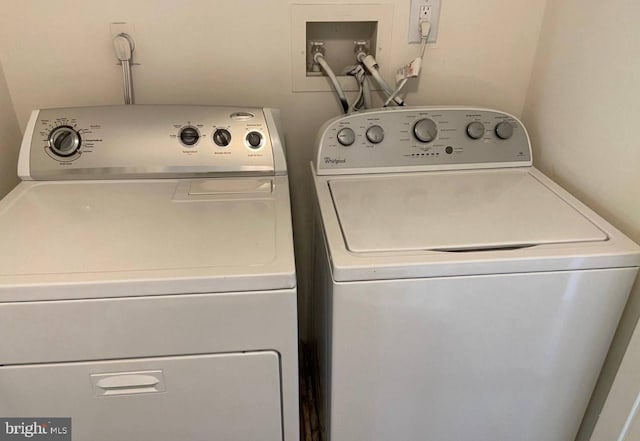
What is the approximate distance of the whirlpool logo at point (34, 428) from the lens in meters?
1.01

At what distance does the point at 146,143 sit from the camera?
1.27 metres

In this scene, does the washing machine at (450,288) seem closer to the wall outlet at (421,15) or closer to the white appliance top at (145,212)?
the white appliance top at (145,212)

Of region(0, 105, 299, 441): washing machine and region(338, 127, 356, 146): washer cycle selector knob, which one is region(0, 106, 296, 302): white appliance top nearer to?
region(0, 105, 299, 441): washing machine

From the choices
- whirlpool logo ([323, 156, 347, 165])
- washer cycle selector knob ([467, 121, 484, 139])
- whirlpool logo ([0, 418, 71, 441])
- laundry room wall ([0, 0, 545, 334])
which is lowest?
whirlpool logo ([0, 418, 71, 441])

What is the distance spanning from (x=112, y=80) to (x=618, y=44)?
1317 mm

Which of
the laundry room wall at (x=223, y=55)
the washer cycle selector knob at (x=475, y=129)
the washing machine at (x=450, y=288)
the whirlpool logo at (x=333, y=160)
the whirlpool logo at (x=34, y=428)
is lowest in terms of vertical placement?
the whirlpool logo at (x=34, y=428)

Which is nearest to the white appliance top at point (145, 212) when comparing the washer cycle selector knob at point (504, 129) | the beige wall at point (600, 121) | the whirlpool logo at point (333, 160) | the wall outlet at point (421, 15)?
the whirlpool logo at point (333, 160)

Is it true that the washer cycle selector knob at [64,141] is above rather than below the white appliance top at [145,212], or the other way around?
above

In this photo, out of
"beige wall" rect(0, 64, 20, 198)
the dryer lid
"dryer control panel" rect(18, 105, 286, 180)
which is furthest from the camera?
"beige wall" rect(0, 64, 20, 198)

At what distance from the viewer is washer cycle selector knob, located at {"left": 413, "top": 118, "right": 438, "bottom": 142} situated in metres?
1.32

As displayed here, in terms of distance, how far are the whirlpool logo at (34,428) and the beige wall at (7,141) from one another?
0.67 meters

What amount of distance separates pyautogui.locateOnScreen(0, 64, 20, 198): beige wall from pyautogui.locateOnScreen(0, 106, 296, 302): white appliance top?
0.17 meters

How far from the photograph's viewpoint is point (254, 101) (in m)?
1.48

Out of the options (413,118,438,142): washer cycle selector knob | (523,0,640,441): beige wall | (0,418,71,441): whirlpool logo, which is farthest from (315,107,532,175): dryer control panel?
(0,418,71,441): whirlpool logo
